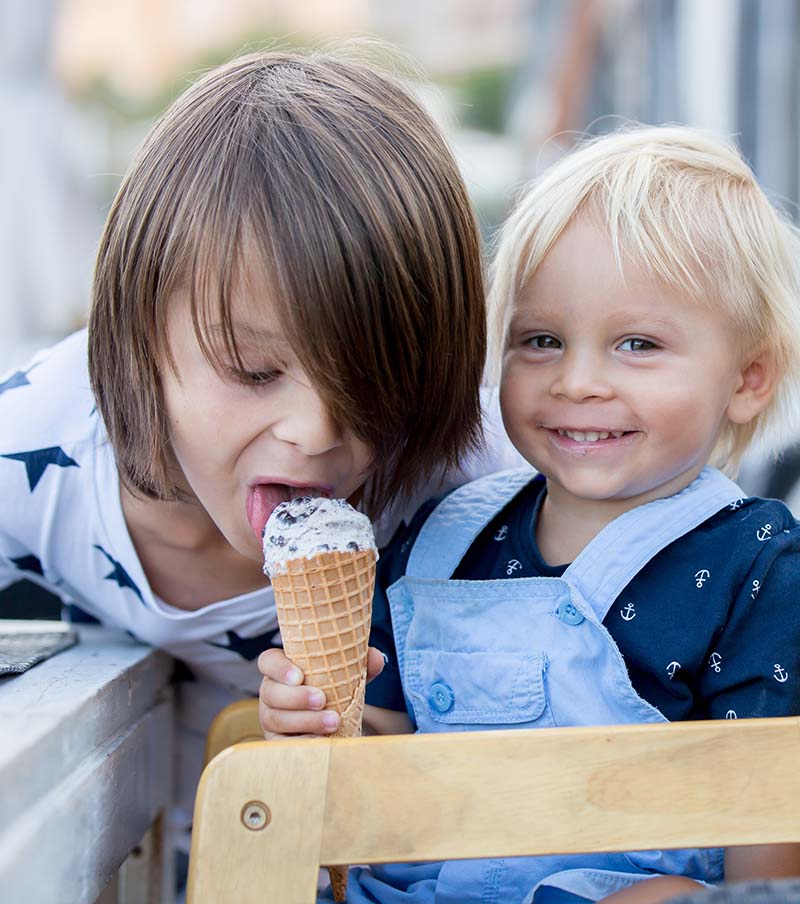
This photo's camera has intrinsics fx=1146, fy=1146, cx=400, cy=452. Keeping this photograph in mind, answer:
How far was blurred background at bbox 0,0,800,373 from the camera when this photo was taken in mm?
4762

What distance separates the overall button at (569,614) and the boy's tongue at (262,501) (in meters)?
0.41

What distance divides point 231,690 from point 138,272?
3.21ft

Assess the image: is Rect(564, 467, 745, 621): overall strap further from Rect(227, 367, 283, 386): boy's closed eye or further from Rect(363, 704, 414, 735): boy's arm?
Rect(227, 367, 283, 386): boy's closed eye

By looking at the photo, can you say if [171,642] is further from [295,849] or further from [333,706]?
[295,849]

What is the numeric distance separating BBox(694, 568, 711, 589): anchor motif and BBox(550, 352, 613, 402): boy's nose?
0.91 feet

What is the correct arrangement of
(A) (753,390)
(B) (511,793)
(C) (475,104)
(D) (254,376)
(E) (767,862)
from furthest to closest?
(C) (475,104) → (A) (753,390) → (D) (254,376) → (E) (767,862) → (B) (511,793)

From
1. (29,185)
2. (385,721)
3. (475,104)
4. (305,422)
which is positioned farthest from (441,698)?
(475,104)

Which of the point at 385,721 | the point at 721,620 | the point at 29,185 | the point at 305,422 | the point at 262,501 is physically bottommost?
the point at 385,721

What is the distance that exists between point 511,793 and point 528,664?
1.76 feet

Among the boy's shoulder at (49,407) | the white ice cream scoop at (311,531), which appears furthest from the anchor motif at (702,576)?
the boy's shoulder at (49,407)

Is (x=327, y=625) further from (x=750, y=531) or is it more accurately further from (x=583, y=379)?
(x=750, y=531)

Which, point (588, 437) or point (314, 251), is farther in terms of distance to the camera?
point (588, 437)

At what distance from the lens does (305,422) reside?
1.48 meters

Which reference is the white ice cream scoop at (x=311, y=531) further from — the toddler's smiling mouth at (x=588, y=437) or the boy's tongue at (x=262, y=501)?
the toddler's smiling mouth at (x=588, y=437)
